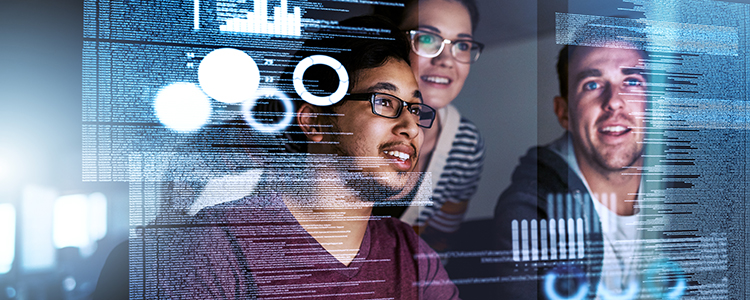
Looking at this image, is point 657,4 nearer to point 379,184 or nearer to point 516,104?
point 516,104

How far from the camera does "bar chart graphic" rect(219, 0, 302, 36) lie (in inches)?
48.0

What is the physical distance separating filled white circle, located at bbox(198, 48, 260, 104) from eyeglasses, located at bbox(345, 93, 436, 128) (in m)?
0.27

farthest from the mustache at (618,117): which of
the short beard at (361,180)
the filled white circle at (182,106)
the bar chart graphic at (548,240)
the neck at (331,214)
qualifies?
the filled white circle at (182,106)

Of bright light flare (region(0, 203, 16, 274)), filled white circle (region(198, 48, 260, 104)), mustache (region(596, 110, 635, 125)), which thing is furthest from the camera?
mustache (region(596, 110, 635, 125))

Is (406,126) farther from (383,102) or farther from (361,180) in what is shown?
(361,180)

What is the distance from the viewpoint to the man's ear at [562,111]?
4.74 feet

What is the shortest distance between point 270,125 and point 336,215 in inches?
12.6

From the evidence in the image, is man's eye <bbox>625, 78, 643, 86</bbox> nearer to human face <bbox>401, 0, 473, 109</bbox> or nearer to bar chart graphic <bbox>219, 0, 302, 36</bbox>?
human face <bbox>401, 0, 473, 109</bbox>

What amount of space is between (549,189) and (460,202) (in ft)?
1.07

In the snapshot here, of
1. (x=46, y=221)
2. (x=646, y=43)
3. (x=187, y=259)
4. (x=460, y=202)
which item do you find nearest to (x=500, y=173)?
Answer: (x=460, y=202)

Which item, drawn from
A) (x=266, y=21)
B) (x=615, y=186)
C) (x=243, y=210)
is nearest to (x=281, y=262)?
(x=243, y=210)

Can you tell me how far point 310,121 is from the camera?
1229mm

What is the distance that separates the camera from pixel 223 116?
1.18 meters

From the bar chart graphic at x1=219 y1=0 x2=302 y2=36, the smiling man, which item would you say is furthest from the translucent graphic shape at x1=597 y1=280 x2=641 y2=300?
the bar chart graphic at x1=219 y1=0 x2=302 y2=36
